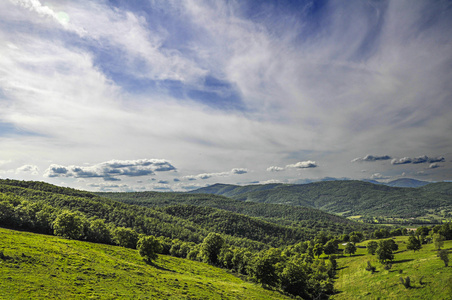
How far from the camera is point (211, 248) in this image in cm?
12938

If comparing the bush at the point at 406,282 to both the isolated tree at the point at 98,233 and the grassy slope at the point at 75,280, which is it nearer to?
the grassy slope at the point at 75,280

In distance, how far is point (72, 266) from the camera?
54062mm

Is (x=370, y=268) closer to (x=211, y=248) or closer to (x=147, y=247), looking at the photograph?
(x=211, y=248)

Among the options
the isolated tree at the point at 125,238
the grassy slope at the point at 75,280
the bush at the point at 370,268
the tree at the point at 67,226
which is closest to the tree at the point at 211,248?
the isolated tree at the point at 125,238

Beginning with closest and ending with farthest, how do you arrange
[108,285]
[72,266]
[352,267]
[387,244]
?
[108,285] < [72,266] < [387,244] < [352,267]

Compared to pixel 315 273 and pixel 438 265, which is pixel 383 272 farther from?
pixel 315 273

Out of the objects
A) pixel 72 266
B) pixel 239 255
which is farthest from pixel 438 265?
pixel 72 266

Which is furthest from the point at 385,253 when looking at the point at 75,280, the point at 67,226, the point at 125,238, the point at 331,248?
the point at 67,226

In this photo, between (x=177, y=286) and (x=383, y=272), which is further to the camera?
(x=383, y=272)

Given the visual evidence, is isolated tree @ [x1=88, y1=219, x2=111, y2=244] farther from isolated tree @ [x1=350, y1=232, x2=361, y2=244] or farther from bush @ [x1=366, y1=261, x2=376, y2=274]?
isolated tree @ [x1=350, y1=232, x2=361, y2=244]

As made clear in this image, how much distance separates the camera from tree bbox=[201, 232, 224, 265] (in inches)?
5039

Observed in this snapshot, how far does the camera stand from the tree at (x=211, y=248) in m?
128

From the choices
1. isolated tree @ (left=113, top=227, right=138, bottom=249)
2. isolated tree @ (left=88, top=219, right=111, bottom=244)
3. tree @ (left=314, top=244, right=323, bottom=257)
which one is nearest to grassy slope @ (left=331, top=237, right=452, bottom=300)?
tree @ (left=314, top=244, right=323, bottom=257)

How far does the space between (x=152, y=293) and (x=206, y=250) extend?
84.5m
